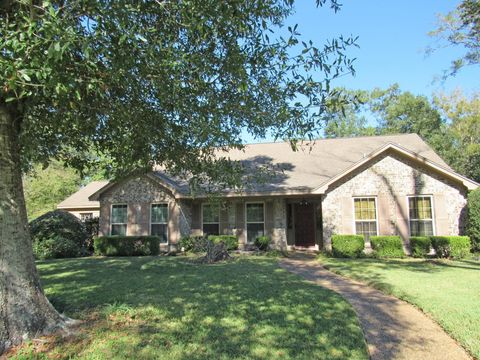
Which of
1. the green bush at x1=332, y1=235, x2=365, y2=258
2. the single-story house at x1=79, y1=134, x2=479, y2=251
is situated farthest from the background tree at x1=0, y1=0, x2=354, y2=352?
the green bush at x1=332, y1=235, x2=365, y2=258

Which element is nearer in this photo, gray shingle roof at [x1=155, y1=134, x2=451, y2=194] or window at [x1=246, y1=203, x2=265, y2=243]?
gray shingle roof at [x1=155, y1=134, x2=451, y2=194]

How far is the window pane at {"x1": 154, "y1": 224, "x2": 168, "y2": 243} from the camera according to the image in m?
18.5

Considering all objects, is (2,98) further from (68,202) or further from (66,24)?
(68,202)

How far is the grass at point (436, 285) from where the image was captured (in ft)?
20.1

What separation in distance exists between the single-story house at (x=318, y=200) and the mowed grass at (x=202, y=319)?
5.48 m

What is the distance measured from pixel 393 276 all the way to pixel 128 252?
11.9 meters

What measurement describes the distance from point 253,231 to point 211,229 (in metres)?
2.23

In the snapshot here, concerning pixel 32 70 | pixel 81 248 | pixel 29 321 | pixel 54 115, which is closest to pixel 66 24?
pixel 32 70

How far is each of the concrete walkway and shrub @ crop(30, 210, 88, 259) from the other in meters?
12.8

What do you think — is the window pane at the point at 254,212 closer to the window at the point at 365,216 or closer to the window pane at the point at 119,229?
the window at the point at 365,216

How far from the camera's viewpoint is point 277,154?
2156cm

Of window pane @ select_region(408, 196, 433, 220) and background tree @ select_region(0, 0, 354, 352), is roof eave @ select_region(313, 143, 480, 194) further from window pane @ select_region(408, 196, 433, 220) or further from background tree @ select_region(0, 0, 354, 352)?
background tree @ select_region(0, 0, 354, 352)

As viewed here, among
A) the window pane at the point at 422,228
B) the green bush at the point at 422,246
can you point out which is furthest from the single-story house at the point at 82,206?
the green bush at the point at 422,246

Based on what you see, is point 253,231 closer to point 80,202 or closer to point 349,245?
point 349,245
